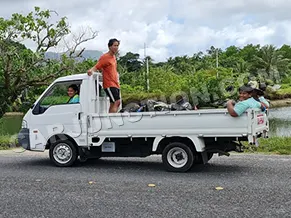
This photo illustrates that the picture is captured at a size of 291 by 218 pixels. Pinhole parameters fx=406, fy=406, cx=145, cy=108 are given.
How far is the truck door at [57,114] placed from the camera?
26.4ft

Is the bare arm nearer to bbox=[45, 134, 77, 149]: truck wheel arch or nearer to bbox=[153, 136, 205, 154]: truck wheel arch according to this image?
bbox=[153, 136, 205, 154]: truck wheel arch

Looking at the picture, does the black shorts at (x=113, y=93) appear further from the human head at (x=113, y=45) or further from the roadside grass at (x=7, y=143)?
the roadside grass at (x=7, y=143)

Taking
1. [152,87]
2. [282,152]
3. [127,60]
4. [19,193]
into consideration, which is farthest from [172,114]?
[127,60]

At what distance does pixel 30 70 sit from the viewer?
16109 mm

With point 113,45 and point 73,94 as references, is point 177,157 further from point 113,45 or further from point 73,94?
point 113,45

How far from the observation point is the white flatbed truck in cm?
697

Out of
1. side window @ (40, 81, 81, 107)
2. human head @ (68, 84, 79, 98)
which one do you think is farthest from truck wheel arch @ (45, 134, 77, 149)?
human head @ (68, 84, 79, 98)

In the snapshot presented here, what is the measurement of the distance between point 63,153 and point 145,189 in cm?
261

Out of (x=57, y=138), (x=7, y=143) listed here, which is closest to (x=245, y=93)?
(x=57, y=138)

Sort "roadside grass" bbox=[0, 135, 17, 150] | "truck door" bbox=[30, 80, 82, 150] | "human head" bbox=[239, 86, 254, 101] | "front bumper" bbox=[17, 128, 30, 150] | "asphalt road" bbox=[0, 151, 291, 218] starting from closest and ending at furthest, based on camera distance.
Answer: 1. "asphalt road" bbox=[0, 151, 291, 218]
2. "human head" bbox=[239, 86, 254, 101]
3. "truck door" bbox=[30, 80, 82, 150]
4. "front bumper" bbox=[17, 128, 30, 150]
5. "roadside grass" bbox=[0, 135, 17, 150]

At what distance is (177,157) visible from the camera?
24.5 feet

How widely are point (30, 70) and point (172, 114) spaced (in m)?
10.4

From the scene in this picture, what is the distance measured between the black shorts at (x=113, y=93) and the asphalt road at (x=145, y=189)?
1389 mm

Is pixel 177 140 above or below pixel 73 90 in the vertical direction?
below
